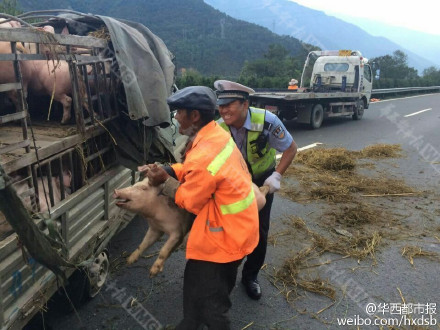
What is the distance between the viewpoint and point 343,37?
642ft

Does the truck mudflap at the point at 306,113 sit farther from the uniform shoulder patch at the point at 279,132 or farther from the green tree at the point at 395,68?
the green tree at the point at 395,68

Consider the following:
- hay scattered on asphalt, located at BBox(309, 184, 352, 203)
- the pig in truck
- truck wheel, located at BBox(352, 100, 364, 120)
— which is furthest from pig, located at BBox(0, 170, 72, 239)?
truck wheel, located at BBox(352, 100, 364, 120)

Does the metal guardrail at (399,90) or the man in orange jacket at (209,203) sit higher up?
the man in orange jacket at (209,203)

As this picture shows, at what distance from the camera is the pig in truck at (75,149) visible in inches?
83.6

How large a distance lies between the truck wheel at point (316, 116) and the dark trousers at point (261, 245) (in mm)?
9357

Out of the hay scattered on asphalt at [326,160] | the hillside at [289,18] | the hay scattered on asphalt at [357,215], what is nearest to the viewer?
the hay scattered on asphalt at [357,215]

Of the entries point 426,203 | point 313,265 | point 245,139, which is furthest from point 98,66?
point 426,203

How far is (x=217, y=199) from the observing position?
216 cm

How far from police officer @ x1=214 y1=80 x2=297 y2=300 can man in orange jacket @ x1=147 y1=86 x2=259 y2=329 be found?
0.74 metres

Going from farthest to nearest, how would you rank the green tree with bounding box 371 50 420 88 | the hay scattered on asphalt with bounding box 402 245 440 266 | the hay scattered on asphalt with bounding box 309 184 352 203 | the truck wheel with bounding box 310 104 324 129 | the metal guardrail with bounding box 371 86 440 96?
the green tree with bounding box 371 50 420 88, the metal guardrail with bounding box 371 86 440 96, the truck wheel with bounding box 310 104 324 129, the hay scattered on asphalt with bounding box 309 184 352 203, the hay scattered on asphalt with bounding box 402 245 440 266

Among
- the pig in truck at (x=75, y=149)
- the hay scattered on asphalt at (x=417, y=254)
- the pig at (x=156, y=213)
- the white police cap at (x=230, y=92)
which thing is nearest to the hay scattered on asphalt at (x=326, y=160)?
the hay scattered on asphalt at (x=417, y=254)

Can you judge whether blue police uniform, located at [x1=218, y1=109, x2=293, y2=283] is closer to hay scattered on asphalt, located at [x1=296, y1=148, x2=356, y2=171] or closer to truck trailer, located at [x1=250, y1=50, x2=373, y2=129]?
hay scattered on asphalt, located at [x1=296, y1=148, x2=356, y2=171]

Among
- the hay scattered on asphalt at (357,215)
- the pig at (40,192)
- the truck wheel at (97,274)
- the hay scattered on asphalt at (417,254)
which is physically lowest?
the hay scattered on asphalt at (357,215)

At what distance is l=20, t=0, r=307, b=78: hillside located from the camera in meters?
53.0
